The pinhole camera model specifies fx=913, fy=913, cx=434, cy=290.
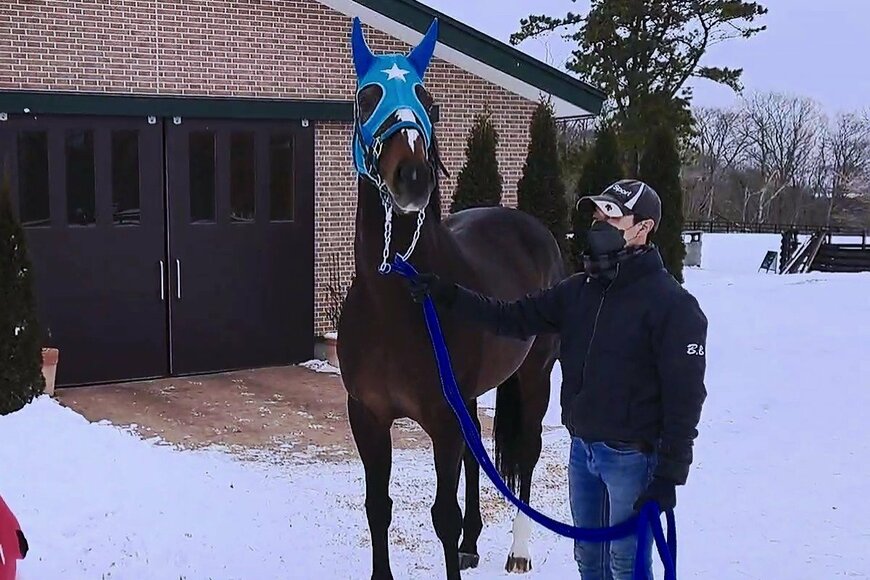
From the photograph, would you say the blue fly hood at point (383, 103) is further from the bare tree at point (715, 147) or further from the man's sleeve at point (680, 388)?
the bare tree at point (715, 147)

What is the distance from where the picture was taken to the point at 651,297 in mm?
2975

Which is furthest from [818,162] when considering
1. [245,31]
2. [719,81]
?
[245,31]

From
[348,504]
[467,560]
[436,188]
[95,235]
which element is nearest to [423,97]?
→ [436,188]

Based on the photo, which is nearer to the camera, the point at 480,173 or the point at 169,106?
the point at 169,106

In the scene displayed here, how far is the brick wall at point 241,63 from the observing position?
847 cm

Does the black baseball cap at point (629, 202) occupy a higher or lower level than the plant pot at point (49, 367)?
higher

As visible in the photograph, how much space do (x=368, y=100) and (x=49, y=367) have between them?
18.7ft

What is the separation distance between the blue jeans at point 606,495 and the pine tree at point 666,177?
9313mm

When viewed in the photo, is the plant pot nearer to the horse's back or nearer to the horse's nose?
the horse's back

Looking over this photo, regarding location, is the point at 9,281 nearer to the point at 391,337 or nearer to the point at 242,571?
the point at 242,571

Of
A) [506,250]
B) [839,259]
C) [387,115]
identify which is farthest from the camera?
[839,259]

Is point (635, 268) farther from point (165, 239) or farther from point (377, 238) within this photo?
point (165, 239)

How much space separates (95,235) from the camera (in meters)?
8.77

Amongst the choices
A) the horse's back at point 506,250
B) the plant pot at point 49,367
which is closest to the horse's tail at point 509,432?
the horse's back at point 506,250
